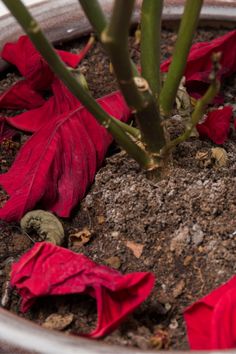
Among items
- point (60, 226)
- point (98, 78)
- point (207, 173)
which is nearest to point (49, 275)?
point (60, 226)

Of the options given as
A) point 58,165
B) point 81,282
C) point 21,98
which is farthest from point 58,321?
point 21,98

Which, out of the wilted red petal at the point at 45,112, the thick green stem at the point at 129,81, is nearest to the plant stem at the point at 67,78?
the thick green stem at the point at 129,81

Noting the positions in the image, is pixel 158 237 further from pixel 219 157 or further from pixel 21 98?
pixel 21 98

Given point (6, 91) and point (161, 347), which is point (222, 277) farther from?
point (6, 91)

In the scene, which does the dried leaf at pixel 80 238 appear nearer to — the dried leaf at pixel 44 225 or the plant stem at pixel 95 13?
the dried leaf at pixel 44 225

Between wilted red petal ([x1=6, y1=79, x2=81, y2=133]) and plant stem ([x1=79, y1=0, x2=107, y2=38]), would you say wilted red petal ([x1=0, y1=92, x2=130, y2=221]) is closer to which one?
wilted red petal ([x1=6, y1=79, x2=81, y2=133])
